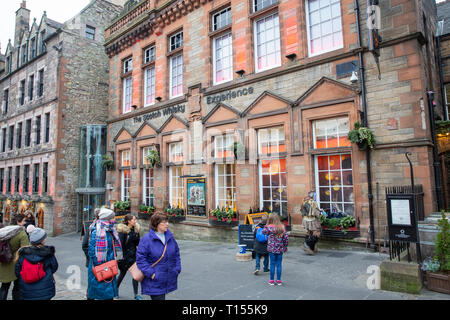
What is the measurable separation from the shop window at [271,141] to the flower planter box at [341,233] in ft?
9.89

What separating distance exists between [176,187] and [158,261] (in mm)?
10487

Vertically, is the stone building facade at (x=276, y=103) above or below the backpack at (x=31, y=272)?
above

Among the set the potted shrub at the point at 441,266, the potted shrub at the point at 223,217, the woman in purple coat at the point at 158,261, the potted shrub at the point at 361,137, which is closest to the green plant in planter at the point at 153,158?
the potted shrub at the point at 223,217

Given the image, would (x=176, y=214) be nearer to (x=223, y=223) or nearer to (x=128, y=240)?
(x=223, y=223)

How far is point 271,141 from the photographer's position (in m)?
10.9

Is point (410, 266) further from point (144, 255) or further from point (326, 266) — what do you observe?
point (144, 255)

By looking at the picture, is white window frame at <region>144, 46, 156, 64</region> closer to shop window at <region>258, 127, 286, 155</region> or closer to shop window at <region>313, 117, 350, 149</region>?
shop window at <region>258, 127, 286, 155</region>

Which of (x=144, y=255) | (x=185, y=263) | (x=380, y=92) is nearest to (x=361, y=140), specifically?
(x=380, y=92)

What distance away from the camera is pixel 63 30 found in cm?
1952

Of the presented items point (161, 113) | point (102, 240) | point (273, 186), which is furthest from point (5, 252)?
point (161, 113)

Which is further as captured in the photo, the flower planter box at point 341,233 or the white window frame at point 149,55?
the white window frame at point 149,55

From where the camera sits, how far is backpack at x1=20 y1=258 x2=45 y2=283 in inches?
164

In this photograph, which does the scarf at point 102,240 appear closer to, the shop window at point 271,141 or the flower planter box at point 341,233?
the flower planter box at point 341,233

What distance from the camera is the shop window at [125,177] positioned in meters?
17.1
